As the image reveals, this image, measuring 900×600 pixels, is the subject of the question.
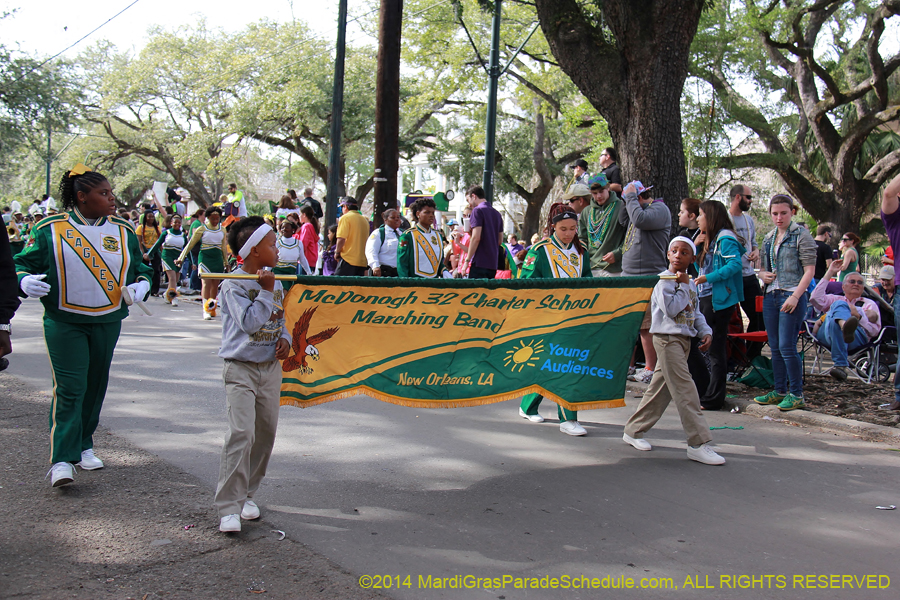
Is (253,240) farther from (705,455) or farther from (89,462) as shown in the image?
(705,455)

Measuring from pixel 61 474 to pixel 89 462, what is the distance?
0.45 m

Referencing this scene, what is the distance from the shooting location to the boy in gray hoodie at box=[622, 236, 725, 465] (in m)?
5.46

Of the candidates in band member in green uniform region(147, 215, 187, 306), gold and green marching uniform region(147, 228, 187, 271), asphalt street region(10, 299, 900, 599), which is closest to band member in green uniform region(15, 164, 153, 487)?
asphalt street region(10, 299, 900, 599)

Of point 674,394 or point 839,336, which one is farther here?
point 839,336

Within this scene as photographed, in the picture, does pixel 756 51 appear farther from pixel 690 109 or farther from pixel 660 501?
pixel 660 501

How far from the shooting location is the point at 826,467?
5.50 m

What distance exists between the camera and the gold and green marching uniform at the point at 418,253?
864 centimetres

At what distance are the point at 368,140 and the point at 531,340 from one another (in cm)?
3062

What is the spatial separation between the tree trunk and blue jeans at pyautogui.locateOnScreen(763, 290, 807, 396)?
113 inches

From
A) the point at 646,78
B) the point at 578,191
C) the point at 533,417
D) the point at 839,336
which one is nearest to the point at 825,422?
the point at 839,336

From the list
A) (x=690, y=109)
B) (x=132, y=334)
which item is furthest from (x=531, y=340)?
(x=690, y=109)

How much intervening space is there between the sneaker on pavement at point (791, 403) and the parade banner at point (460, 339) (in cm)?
254

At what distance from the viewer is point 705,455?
5469 millimetres

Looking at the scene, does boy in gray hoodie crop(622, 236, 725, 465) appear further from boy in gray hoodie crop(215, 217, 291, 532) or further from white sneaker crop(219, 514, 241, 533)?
white sneaker crop(219, 514, 241, 533)
